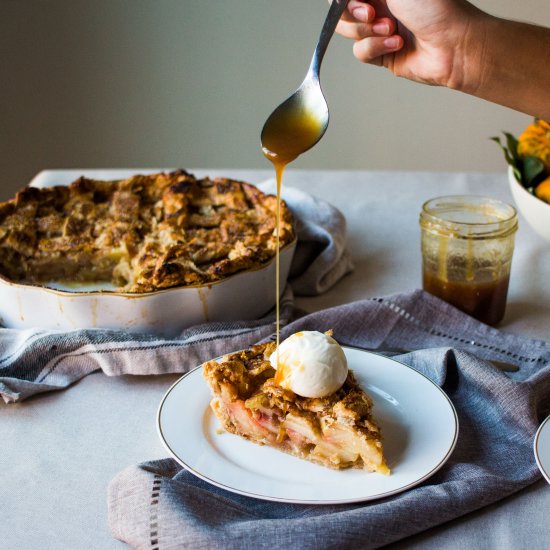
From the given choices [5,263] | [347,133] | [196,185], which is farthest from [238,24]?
[5,263]

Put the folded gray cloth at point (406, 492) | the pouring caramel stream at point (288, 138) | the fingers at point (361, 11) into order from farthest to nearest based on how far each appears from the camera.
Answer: the fingers at point (361, 11)
the pouring caramel stream at point (288, 138)
the folded gray cloth at point (406, 492)

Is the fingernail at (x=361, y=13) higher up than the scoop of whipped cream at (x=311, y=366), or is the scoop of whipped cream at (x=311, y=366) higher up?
the fingernail at (x=361, y=13)

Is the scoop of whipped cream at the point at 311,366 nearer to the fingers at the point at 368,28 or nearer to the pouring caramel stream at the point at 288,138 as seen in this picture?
the pouring caramel stream at the point at 288,138

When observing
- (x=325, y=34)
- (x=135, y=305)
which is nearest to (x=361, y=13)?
(x=325, y=34)

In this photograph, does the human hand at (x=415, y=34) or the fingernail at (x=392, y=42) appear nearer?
the human hand at (x=415, y=34)

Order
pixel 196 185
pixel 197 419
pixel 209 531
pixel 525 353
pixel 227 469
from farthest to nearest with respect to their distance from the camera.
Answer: pixel 196 185
pixel 525 353
pixel 197 419
pixel 227 469
pixel 209 531

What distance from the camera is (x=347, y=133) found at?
3688 mm

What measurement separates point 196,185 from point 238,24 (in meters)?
1.82

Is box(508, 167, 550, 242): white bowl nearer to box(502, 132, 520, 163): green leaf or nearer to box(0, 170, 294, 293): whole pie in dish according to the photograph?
box(502, 132, 520, 163): green leaf

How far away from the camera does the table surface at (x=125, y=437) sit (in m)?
0.98

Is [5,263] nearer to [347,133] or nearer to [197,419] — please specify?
[197,419]

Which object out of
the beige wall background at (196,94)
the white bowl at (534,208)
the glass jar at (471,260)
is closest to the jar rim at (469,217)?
the glass jar at (471,260)

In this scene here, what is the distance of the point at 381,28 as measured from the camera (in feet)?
5.65

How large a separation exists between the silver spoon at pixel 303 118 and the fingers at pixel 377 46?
0.31m
